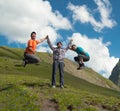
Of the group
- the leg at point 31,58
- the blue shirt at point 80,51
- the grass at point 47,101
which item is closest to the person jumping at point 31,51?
the leg at point 31,58

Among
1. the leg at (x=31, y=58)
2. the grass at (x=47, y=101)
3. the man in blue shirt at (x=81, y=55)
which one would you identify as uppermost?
the man in blue shirt at (x=81, y=55)

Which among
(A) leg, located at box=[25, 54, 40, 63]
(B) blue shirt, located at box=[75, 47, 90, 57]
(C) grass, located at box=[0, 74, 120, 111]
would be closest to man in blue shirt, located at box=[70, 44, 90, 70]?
(B) blue shirt, located at box=[75, 47, 90, 57]

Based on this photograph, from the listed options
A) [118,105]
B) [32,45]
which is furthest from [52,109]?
[32,45]

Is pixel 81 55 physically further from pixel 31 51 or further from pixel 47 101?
pixel 47 101

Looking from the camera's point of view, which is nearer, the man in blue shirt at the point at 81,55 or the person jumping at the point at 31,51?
the person jumping at the point at 31,51

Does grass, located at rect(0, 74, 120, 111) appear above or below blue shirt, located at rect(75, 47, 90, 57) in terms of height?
below

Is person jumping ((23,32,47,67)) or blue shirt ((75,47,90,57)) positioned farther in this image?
blue shirt ((75,47,90,57))

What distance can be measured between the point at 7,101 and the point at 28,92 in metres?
1.68

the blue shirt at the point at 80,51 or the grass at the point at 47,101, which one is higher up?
the blue shirt at the point at 80,51

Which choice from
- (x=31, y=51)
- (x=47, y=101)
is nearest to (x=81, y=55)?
(x=31, y=51)

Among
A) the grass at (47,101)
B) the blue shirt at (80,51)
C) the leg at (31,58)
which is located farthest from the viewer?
the blue shirt at (80,51)

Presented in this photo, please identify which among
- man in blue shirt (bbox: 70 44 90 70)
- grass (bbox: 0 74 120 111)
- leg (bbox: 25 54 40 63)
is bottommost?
grass (bbox: 0 74 120 111)

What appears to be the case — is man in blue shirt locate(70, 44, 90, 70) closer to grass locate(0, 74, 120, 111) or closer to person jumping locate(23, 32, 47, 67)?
person jumping locate(23, 32, 47, 67)

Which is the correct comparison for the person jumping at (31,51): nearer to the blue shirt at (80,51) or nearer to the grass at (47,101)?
the grass at (47,101)
